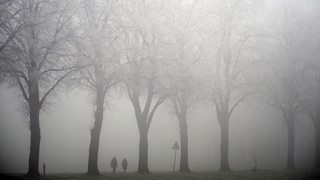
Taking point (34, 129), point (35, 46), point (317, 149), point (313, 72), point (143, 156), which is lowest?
point (143, 156)

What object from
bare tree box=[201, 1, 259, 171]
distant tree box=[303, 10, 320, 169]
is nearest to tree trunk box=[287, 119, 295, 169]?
distant tree box=[303, 10, 320, 169]

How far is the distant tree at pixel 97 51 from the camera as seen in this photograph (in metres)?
15.5

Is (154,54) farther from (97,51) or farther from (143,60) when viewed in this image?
(97,51)

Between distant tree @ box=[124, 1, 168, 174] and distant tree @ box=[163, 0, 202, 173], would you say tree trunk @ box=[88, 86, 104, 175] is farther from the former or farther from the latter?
distant tree @ box=[163, 0, 202, 173]

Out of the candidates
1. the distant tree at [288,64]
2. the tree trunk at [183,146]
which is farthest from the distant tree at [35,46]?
the distant tree at [288,64]

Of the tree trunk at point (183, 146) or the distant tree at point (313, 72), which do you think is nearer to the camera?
the tree trunk at point (183, 146)

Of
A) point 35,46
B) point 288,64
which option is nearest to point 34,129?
point 35,46

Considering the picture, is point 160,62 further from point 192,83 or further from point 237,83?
point 237,83

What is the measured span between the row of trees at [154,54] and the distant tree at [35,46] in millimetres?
39

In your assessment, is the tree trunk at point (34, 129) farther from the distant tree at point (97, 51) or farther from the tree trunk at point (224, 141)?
the tree trunk at point (224, 141)

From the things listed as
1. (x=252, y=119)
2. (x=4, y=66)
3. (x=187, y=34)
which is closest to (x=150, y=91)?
(x=187, y=34)

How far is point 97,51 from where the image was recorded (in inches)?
607

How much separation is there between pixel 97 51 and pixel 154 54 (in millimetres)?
2848

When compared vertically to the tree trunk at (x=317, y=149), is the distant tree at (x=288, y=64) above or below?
above
